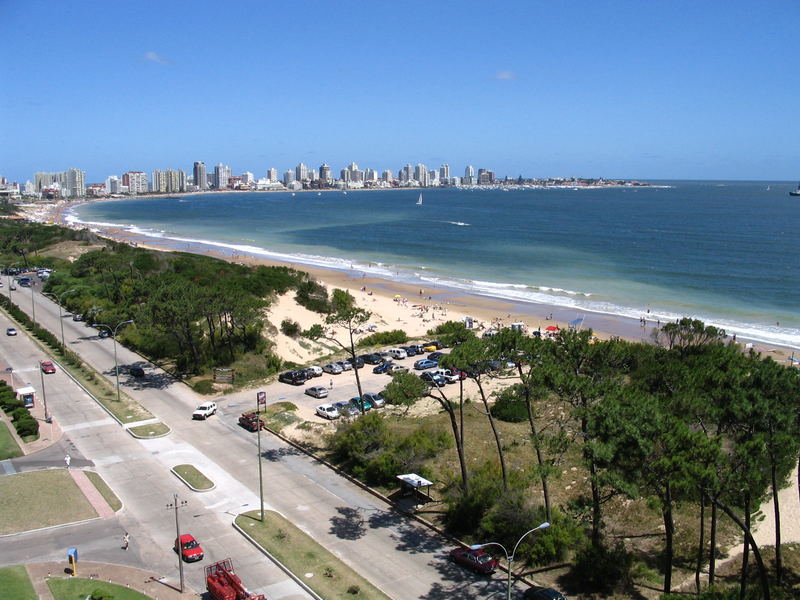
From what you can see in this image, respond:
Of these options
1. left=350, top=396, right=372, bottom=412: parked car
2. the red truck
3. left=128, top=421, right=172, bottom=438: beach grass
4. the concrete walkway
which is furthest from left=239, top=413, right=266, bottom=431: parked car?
the red truck

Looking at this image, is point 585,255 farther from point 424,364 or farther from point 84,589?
point 84,589

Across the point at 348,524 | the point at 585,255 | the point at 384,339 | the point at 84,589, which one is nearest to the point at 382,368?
the point at 384,339

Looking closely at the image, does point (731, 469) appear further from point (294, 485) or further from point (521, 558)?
point (294, 485)

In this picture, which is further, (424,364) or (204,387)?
(424,364)

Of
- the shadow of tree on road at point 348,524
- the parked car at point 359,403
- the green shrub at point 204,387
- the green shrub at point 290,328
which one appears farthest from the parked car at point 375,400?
the green shrub at point 290,328

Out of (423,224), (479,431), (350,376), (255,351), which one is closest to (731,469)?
(479,431)

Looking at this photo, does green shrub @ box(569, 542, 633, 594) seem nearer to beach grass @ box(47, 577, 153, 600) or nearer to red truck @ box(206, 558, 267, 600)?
red truck @ box(206, 558, 267, 600)
